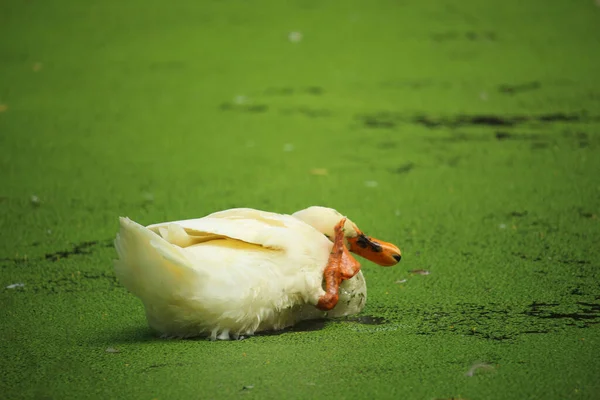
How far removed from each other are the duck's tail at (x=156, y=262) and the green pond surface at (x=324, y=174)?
192 millimetres

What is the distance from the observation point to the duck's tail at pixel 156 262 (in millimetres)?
2209

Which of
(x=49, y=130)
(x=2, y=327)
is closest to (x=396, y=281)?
(x=2, y=327)

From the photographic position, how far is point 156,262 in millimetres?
2221

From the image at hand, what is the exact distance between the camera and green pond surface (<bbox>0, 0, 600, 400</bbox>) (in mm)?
2203

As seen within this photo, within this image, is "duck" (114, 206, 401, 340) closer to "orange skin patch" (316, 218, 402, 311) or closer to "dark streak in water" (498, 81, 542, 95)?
"orange skin patch" (316, 218, 402, 311)

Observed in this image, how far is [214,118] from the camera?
190 inches

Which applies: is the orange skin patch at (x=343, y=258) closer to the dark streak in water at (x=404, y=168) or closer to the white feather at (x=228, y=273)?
the white feather at (x=228, y=273)

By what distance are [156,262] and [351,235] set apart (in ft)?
2.20

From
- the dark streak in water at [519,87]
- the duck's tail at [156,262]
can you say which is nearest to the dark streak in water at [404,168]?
the dark streak in water at [519,87]

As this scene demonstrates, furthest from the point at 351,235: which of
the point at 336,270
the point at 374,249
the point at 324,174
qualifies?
the point at 324,174

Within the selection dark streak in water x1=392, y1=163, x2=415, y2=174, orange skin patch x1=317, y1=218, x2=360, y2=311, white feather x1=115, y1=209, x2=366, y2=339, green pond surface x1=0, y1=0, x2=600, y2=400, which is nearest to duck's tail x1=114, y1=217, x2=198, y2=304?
white feather x1=115, y1=209, x2=366, y2=339

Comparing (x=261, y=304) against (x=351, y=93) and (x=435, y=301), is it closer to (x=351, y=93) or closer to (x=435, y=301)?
(x=435, y=301)

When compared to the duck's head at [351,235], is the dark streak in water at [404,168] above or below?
below

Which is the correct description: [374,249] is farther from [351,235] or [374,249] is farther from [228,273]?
[228,273]
